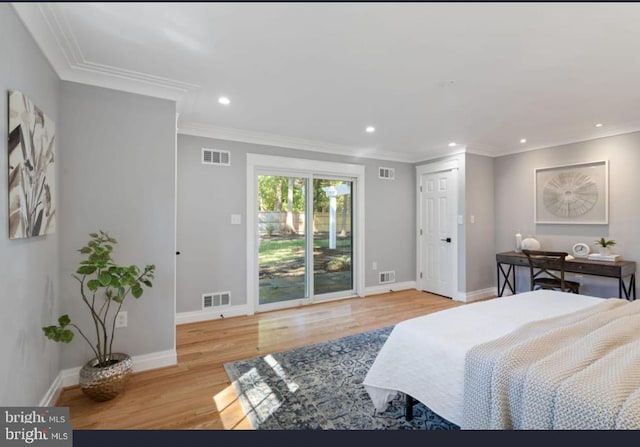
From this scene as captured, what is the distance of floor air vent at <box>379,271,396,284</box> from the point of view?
5.02 metres

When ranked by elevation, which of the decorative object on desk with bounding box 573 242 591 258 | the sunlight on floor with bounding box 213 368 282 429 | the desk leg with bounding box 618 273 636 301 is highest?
the decorative object on desk with bounding box 573 242 591 258

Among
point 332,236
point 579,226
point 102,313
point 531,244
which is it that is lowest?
point 102,313

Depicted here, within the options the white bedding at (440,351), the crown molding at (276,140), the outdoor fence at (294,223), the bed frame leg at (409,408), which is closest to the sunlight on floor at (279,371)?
the white bedding at (440,351)

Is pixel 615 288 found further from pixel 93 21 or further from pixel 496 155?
pixel 93 21

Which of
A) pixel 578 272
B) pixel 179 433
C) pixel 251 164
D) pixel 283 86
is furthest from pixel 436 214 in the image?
pixel 179 433

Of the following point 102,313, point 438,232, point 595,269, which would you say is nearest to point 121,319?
point 102,313

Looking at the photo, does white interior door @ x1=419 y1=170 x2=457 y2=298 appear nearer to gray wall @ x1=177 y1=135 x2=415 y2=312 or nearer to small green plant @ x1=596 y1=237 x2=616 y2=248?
small green plant @ x1=596 y1=237 x2=616 y2=248

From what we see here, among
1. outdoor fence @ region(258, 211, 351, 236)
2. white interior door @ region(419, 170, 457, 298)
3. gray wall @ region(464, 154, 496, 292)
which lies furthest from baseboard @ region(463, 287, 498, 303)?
outdoor fence @ region(258, 211, 351, 236)

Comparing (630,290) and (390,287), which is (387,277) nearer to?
(390,287)

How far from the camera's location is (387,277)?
5.07m

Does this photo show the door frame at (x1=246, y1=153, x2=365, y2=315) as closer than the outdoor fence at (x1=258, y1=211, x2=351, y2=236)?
Yes

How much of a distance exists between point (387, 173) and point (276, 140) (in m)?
2.00

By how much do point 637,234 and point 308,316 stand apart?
3.94 m

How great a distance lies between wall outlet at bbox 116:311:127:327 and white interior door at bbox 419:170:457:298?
13.9 ft
